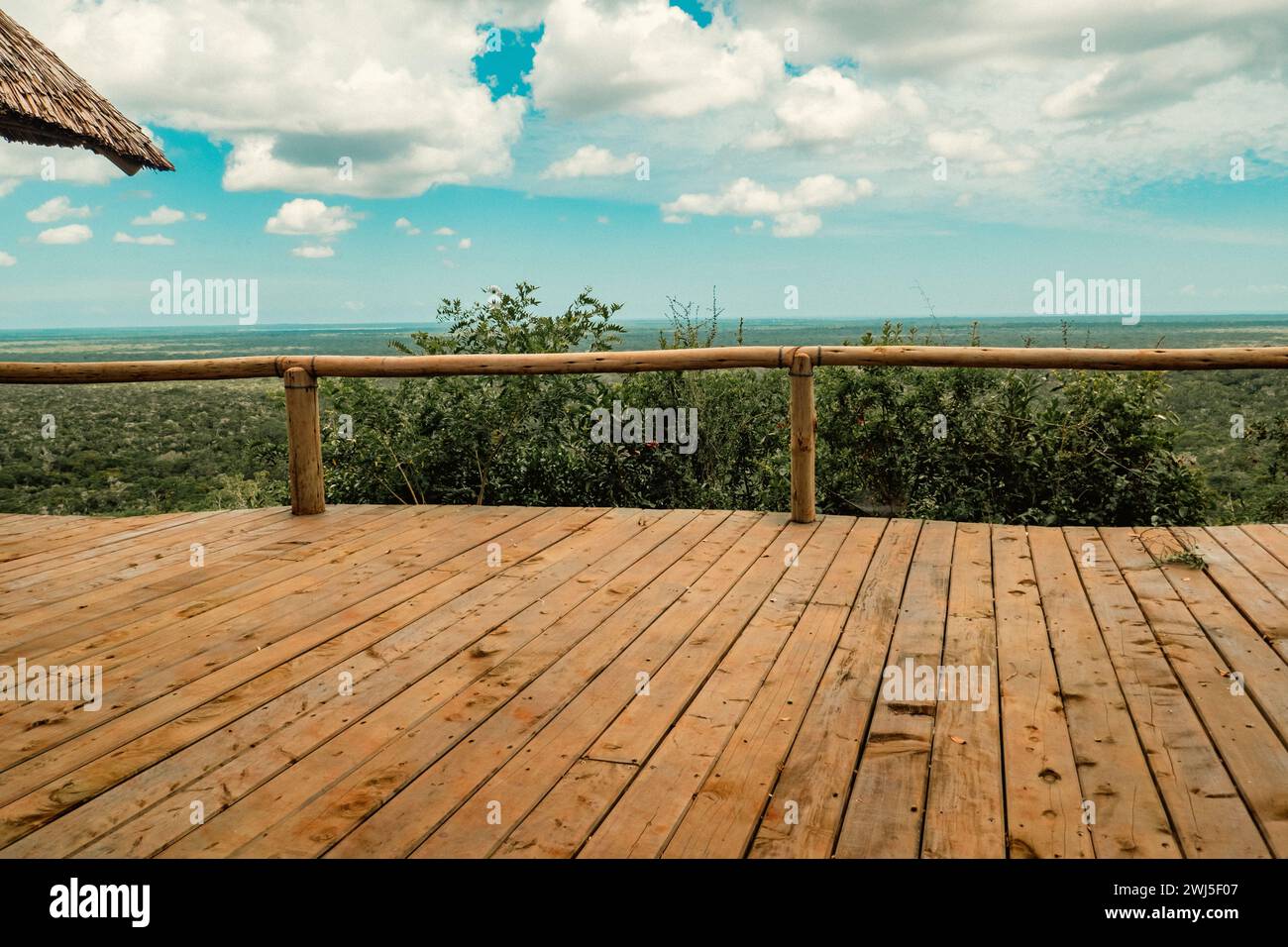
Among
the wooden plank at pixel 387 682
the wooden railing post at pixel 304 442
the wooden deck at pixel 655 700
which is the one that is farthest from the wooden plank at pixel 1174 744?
the wooden railing post at pixel 304 442

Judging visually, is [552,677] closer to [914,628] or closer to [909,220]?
[914,628]

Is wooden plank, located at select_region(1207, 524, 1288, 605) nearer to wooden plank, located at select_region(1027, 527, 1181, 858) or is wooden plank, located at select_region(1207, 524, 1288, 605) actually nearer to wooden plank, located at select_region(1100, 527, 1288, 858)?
wooden plank, located at select_region(1100, 527, 1288, 858)

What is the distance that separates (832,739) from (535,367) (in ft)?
10.3

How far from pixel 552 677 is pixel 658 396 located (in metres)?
3.65

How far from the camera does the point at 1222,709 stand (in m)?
2.59

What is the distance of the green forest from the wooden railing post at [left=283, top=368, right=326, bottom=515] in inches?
39.1

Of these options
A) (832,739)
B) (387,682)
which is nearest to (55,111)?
(387,682)

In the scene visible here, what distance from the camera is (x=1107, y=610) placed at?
3514 mm

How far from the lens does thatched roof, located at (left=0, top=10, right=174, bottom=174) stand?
510 centimetres

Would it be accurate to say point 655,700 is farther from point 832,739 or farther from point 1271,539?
point 1271,539

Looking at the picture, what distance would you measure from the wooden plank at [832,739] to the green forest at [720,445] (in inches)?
85.6

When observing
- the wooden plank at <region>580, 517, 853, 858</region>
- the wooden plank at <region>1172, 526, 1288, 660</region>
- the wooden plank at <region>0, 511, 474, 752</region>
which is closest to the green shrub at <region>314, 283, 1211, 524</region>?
the wooden plank at <region>1172, 526, 1288, 660</region>
